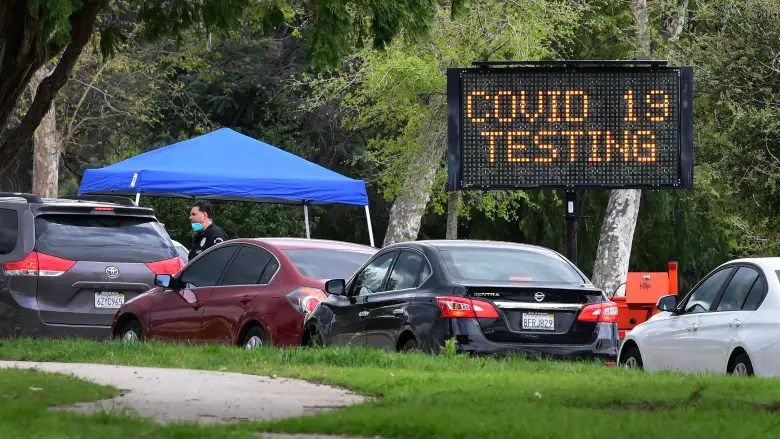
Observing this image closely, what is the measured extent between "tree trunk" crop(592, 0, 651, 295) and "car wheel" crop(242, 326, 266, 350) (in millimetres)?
21197

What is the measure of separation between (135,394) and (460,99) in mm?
10291

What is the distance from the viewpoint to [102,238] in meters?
17.9

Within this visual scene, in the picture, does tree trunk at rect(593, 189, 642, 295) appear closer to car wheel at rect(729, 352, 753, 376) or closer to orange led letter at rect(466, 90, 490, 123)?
orange led letter at rect(466, 90, 490, 123)

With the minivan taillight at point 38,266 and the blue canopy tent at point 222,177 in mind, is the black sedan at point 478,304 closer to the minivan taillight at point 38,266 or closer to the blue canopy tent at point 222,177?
the minivan taillight at point 38,266

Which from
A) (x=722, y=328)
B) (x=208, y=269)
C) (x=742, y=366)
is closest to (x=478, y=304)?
(x=722, y=328)

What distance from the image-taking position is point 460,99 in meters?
20.1

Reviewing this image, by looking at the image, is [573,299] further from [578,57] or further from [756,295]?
[578,57]

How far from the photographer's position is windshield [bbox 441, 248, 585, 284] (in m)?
14.3

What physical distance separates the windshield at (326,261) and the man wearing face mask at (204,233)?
13.0 ft

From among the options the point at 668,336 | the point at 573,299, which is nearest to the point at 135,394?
the point at 573,299

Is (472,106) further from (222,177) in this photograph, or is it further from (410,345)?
(222,177)

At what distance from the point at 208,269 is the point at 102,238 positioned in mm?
Answer: 1486

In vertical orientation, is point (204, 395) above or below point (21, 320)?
above

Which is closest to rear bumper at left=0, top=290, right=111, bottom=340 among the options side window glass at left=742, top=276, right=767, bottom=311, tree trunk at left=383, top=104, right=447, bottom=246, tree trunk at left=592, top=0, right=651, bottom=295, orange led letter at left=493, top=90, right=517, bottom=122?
orange led letter at left=493, top=90, right=517, bottom=122
